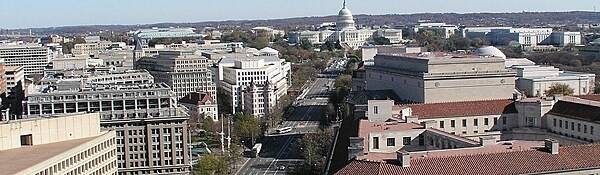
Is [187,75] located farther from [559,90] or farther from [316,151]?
[559,90]

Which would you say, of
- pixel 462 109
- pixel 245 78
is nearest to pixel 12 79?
pixel 245 78

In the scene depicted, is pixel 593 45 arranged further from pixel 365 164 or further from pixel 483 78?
pixel 365 164

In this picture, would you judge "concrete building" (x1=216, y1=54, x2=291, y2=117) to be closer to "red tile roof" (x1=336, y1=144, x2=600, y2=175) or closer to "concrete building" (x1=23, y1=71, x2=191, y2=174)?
"concrete building" (x1=23, y1=71, x2=191, y2=174)

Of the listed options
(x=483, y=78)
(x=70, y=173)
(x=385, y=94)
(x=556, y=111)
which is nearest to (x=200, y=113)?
(x=385, y=94)

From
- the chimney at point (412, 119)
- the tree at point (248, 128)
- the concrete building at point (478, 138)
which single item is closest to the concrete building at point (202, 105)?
the tree at point (248, 128)

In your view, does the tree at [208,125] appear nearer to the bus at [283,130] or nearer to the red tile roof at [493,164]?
the bus at [283,130]

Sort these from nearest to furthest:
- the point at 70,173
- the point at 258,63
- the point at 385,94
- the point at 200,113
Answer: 1. the point at 70,173
2. the point at 385,94
3. the point at 200,113
4. the point at 258,63
